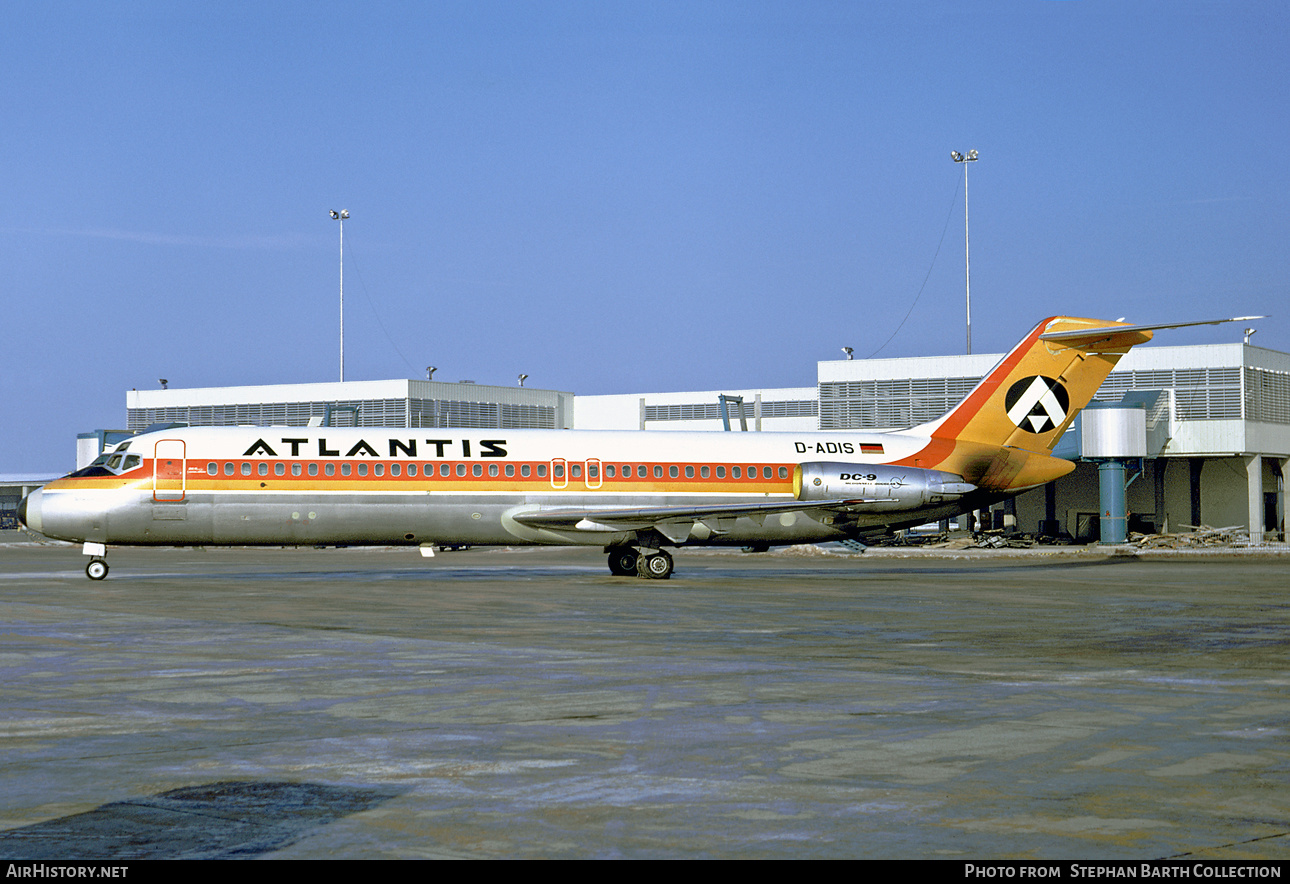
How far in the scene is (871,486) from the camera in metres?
34.3

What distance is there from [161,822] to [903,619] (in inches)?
615

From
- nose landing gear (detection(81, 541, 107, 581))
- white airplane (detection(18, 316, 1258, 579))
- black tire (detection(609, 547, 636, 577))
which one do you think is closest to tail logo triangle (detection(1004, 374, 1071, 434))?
white airplane (detection(18, 316, 1258, 579))

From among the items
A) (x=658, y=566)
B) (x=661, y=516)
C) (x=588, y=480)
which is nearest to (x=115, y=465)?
Answer: (x=588, y=480)

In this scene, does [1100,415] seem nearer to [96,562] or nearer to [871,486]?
[871,486]

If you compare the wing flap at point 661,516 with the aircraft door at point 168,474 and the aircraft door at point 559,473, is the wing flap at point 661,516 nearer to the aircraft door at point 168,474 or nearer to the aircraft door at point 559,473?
the aircraft door at point 559,473

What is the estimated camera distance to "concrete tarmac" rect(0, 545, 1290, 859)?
7168 millimetres

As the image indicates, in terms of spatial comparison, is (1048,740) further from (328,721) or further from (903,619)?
(903,619)

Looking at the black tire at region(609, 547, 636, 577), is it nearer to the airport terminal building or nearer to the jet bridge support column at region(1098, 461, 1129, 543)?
the airport terminal building

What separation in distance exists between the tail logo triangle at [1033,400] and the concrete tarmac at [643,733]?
13.6m

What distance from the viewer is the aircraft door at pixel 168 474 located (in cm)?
3128

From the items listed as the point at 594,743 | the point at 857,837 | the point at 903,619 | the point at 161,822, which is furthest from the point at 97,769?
the point at 903,619

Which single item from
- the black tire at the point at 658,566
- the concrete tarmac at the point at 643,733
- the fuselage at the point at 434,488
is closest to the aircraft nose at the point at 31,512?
the fuselage at the point at 434,488

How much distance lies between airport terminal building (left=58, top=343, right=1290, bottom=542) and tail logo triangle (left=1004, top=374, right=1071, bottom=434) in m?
20.4

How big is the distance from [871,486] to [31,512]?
20782 mm
